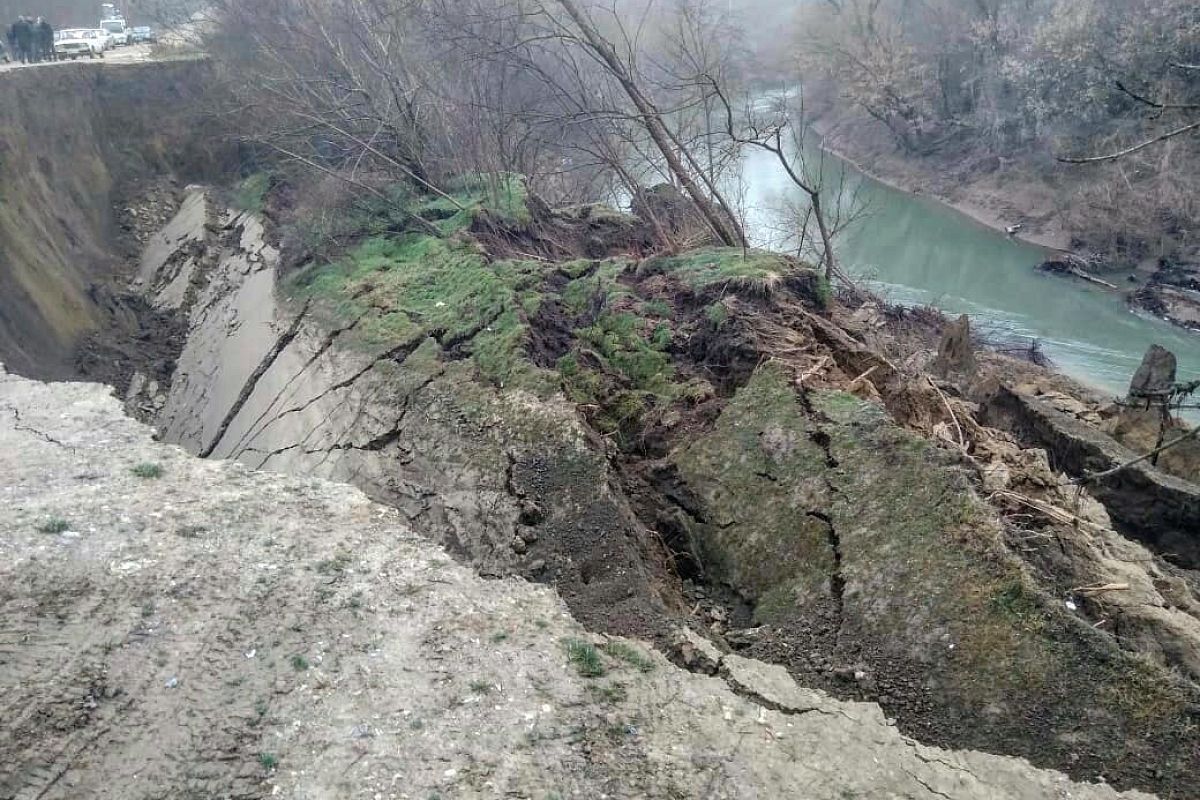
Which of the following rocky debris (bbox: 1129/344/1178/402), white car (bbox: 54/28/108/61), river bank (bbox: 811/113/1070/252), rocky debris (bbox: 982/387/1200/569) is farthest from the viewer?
river bank (bbox: 811/113/1070/252)

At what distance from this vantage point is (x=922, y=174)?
30984 mm

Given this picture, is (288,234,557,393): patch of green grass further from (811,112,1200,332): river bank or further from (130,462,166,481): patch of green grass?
(811,112,1200,332): river bank

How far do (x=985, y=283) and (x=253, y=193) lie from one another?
17.5 metres

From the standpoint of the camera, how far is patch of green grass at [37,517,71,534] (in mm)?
5734

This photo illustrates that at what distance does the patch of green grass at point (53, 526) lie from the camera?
226 inches

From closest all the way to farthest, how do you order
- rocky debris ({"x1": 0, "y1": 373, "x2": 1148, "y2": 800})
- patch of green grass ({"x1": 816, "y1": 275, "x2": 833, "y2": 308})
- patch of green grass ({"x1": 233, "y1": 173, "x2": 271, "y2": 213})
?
1. rocky debris ({"x1": 0, "y1": 373, "x2": 1148, "y2": 800})
2. patch of green grass ({"x1": 816, "y1": 275, "x2": 833, "y2": 308})
3. patch of green grass ({"x1": 233, "y1": 173, "x2": 271, "y2": 213})

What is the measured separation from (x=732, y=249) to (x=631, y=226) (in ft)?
9.92

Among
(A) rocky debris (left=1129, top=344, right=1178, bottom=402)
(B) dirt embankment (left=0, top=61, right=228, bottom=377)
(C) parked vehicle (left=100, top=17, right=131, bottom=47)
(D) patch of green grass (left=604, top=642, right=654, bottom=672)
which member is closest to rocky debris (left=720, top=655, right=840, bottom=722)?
(D) patch of green grass (left=604, top=642, right=654, bottom=672)

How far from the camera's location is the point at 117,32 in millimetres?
26828

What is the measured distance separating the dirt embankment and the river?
437 inches

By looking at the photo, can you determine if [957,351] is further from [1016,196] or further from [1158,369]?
[1016,196]

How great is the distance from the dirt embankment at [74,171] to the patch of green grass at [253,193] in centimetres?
202

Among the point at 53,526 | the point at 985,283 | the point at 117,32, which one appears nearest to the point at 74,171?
the point at 53,526

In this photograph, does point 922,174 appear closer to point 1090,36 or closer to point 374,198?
point 1090,36
